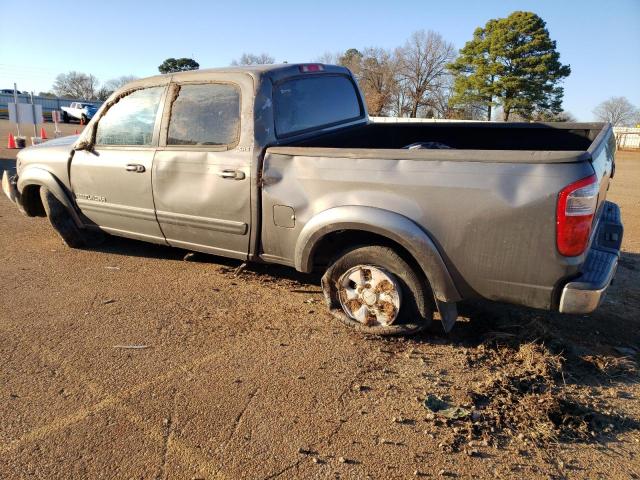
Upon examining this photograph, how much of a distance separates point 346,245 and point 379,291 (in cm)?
47

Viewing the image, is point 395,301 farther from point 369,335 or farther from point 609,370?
point 609,370

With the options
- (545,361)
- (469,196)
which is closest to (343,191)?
(469,196)

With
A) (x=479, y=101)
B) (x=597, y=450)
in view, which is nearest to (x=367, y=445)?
(x=597, y=450)

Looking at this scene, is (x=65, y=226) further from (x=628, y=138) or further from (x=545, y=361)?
(x=628, y=138)

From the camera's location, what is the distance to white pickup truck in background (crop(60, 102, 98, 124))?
134 ft

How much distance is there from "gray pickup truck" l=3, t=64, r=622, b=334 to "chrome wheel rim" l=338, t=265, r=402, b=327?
0.4 inches

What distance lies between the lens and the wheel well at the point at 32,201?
5620mm

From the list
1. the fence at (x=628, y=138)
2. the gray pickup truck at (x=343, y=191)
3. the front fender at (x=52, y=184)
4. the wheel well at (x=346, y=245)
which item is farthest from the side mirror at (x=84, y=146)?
the fence at (x=628, y=138)

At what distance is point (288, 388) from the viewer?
114 inches

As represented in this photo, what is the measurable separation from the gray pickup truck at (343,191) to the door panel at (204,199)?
1 cm

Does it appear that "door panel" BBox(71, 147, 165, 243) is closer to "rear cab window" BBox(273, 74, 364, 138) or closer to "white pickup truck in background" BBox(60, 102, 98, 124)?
"rear cab window" BBox(273, 74, 364, 138)

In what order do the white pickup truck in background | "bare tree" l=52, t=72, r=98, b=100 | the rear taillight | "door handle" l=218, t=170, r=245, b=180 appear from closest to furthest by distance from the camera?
the rear taillight, "door handle" l=218, t=170, r=245, b=180, the white pickup truck in background, "bare tree" l=52, t=72, r=98, b=100

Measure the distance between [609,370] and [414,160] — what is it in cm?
183

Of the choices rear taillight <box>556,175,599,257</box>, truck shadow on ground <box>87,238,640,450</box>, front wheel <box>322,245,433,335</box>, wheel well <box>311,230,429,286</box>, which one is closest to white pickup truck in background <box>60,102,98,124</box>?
truck shadow on ground <box>87,238,640,450</box>
